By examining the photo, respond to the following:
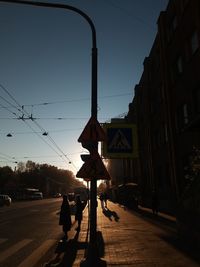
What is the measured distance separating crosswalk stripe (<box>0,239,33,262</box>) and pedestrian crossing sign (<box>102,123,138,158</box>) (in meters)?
4.17

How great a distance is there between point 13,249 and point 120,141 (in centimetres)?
542

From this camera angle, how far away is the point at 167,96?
1099 inches

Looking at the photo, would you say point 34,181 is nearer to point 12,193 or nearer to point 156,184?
point 12,193

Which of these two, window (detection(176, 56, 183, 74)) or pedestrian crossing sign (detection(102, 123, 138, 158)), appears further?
window (detection(176, 56, 183, 74))

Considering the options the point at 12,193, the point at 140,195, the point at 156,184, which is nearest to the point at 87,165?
the point at 156,184

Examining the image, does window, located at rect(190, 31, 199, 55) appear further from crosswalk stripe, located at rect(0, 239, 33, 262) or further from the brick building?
crosswalk stripe, located at rect(0, 239, 33, 262)

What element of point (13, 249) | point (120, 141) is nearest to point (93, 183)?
point (120, 141)

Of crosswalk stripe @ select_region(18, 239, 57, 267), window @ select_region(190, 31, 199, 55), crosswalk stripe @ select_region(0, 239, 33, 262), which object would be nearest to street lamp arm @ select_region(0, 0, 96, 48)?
crosswalk stripe @ select_region(18, 239, 57, 267)

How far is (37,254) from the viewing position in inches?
435

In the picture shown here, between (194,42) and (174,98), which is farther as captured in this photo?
(174,98)

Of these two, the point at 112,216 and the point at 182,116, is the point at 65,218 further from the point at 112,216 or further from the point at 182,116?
the point at 182,116

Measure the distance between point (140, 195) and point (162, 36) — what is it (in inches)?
841

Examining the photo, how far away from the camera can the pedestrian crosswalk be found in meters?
9.75

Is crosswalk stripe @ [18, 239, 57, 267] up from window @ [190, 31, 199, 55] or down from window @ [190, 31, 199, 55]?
down
